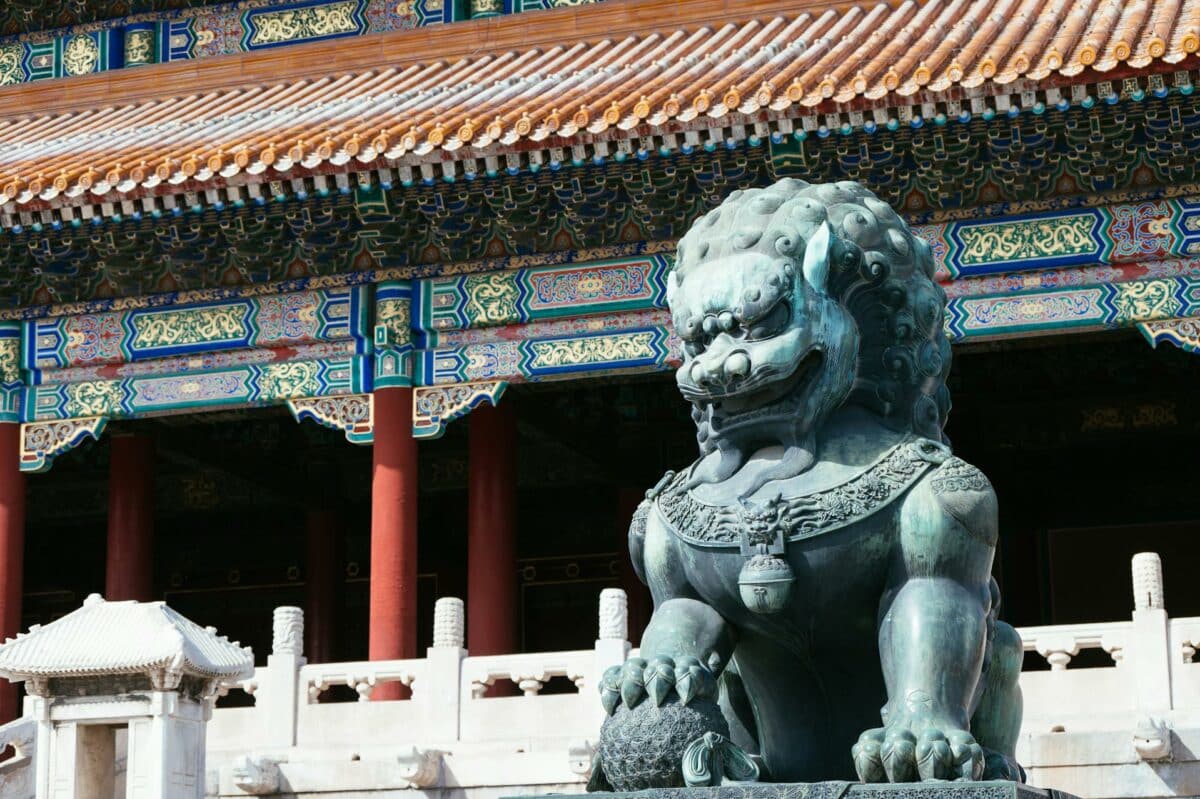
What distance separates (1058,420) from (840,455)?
12.5 m

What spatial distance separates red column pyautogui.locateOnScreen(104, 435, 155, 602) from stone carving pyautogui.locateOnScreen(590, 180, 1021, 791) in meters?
10.8

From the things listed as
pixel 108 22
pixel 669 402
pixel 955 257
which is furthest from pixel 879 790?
pixel 108 22

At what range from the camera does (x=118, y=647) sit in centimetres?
1098

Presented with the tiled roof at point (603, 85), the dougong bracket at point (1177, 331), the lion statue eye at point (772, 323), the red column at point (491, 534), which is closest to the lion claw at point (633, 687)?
the lion statue eye at point (772, 323)

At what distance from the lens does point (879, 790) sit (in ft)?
14.5

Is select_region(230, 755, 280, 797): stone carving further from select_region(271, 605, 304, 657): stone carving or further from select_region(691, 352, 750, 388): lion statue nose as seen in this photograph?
select_region(691, 352, 750, 388): lion statue nose

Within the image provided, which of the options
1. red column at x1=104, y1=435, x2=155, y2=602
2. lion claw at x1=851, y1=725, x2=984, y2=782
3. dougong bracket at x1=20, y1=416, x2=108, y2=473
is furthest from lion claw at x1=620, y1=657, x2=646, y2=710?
red column at x1=104, y1=435, x2=155, y2=602

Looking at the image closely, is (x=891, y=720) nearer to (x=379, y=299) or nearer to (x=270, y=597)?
(x=379, y=299)

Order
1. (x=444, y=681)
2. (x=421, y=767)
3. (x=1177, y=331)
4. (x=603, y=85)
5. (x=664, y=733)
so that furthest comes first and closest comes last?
(x=603, y=85)
(x=1177, y=331)
(x=444, y=681)
(x=421, y=767)
(x=664, y=733)

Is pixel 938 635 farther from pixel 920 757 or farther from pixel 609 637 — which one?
pixel 609 637

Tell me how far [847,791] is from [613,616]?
7201 millimetres

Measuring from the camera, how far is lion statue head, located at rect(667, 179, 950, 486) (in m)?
4.88

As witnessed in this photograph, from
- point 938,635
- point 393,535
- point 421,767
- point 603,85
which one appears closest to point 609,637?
point 421,767

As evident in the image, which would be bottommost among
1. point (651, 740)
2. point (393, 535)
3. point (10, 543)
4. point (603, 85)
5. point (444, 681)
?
point (651, 740)
